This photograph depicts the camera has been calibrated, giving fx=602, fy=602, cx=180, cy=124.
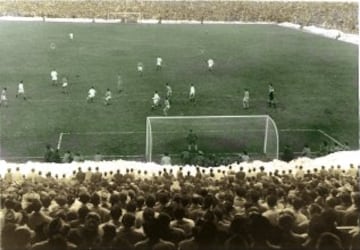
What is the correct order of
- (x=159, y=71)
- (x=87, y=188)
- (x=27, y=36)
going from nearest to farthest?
(x=87, y=188), (x=159, y=71), (x=27, y=36)

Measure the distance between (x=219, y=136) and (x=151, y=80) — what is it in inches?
400

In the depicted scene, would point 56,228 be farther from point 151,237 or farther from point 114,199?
point 114,199

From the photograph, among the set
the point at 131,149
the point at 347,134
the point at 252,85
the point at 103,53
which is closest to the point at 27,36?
the point at 103,53

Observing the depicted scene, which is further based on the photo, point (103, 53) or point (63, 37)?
point (63, 37)

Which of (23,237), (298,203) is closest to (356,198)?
(298,203)

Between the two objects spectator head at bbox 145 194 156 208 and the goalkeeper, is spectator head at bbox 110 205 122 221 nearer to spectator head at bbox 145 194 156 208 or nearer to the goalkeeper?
spectator head at bbox 145 194 156 208

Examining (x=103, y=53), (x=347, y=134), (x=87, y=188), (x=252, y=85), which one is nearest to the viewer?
(x=87, y=188)

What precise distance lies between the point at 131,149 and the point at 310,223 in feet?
38.9

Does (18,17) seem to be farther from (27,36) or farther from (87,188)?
(87,188)

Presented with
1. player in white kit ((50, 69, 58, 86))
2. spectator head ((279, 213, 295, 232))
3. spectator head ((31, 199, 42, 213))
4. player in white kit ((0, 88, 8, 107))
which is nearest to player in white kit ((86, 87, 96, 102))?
player in white kit ((50, 69, 58, 86))

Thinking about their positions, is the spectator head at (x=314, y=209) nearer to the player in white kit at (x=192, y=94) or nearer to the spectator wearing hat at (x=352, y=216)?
the spectator wearing hat at (x=352, y=216)

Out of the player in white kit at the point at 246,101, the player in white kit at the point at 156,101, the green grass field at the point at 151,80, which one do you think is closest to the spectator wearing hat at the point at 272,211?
the green grass field at the point at 151,80

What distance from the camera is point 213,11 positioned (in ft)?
163

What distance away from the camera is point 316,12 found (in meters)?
44.2
